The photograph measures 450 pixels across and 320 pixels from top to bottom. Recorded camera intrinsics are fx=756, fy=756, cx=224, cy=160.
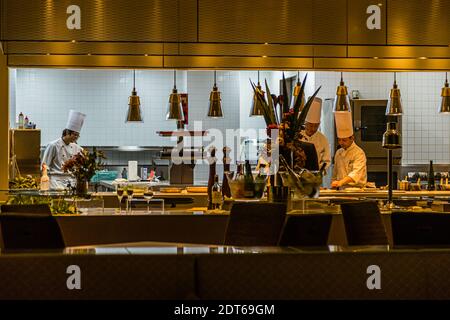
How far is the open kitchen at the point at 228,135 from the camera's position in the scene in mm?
3303

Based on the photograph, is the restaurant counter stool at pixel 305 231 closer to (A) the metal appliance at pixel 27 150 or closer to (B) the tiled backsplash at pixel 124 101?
Result: (A) the metal appliance at pixel 27 150

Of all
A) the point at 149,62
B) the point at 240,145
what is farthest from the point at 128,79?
the point at 149,62

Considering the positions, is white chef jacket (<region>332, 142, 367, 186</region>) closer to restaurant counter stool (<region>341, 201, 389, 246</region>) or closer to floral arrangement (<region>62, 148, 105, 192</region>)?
floral arrangement (<region>62, 148, 105, 192</region>)

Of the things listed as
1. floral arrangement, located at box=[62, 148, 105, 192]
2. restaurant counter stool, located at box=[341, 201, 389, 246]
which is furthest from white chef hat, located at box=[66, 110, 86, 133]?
restaurant counter stool, located at box=[341, 201, 389, 246]

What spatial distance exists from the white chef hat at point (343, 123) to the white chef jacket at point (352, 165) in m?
0.16

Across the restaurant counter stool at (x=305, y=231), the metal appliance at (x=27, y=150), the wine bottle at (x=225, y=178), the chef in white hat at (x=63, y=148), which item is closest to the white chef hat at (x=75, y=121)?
the chef in white hat at (x=63, y=148)

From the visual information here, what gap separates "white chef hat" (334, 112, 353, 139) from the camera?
8.39m

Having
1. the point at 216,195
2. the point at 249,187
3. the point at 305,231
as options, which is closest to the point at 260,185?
the point at 249,187

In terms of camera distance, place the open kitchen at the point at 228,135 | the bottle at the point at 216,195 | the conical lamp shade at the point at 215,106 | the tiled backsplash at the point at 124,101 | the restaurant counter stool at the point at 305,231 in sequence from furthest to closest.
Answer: the tiled backsplash at the point at 124,101
the conical lamp shade at the point at 215,106
the bottle at the point at 216,195
the open kitchen at the point at 228,135
the restaurant counter stool at the point at 305,231

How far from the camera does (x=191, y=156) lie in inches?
→ 341

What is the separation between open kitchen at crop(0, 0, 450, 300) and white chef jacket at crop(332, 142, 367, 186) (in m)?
0.02

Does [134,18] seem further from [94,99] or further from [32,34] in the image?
[94,99]

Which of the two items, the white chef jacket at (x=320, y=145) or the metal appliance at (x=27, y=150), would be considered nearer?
the white chef jacket at (x=320, y=145)
